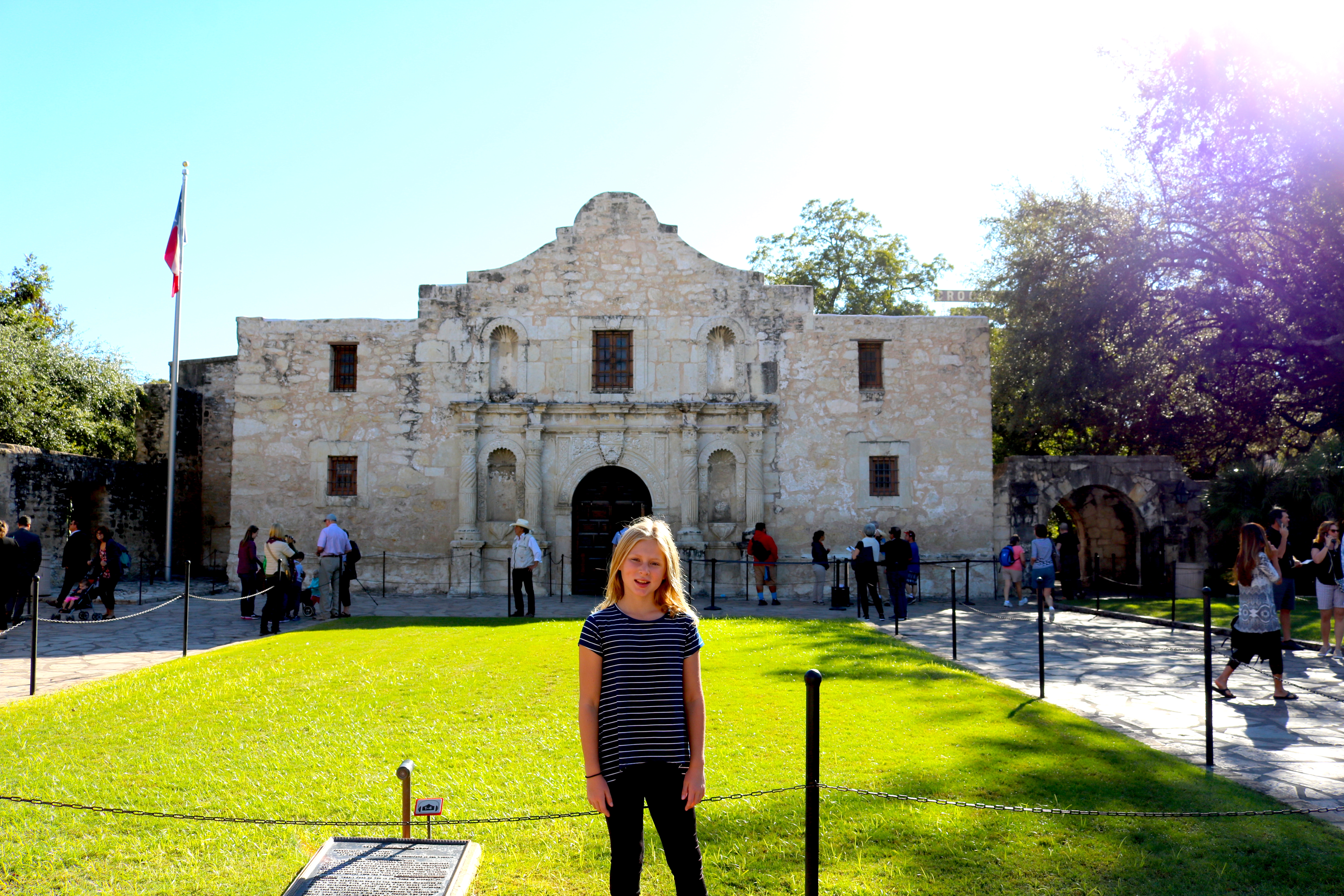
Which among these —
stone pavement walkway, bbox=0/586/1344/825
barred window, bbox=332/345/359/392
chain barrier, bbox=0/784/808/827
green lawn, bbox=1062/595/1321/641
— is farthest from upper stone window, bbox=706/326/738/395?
chain barrier, bbox=0/784/808/827

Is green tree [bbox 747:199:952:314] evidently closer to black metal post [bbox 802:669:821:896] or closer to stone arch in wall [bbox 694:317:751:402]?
stone arch in wall [bbox 694:317:751:402]

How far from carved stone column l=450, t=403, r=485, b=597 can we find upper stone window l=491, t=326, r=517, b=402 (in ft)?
2.28

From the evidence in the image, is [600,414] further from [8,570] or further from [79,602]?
[8,570]

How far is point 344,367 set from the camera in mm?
19688

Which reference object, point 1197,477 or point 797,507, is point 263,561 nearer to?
point 797,507

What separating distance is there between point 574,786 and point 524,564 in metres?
9.86

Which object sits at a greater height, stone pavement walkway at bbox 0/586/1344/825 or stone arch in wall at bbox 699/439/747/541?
stone arch in wall at bbox 699/439/747/541

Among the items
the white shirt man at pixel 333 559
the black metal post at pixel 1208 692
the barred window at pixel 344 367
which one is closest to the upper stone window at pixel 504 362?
the barred window at pixel 344 367

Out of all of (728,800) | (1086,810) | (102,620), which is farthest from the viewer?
(102,620)

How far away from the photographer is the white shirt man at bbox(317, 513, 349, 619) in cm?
1508

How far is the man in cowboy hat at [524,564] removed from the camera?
15.3m

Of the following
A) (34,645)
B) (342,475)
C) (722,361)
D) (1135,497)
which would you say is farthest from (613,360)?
(34,645)

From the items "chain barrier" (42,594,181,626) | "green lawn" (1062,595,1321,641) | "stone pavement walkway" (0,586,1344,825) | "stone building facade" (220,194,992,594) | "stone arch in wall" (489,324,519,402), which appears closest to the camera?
"stone pavement walkway" (0,586,1344,825)

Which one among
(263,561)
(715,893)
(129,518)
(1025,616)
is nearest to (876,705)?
(715,893)
